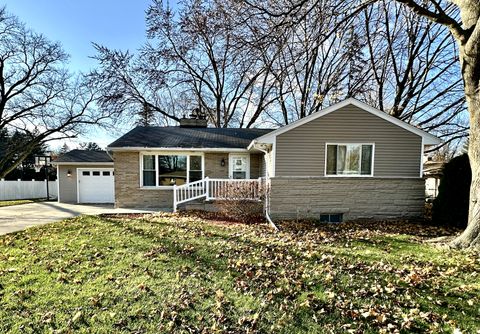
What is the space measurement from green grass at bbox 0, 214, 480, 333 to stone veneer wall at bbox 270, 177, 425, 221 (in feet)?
9.60

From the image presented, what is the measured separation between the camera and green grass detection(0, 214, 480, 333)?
3.01 metres

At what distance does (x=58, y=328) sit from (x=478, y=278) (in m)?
5.98

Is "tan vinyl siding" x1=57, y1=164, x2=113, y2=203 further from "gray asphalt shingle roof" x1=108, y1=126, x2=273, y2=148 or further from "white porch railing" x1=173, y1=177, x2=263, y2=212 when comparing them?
"white porch railing" x1=173, y1=177, x2=263, y2=212

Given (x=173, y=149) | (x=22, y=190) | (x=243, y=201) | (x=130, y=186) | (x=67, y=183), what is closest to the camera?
(x=243, y=201)

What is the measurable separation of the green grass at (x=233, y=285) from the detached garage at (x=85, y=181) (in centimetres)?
986

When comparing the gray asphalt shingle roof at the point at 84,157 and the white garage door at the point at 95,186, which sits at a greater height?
the gray asphalt shingle roof at the point at 84,157

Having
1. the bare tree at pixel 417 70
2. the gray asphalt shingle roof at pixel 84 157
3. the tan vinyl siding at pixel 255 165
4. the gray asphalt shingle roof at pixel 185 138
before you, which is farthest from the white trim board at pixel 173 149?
the bare tree at pixel 417 70

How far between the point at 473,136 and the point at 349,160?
4.00 m

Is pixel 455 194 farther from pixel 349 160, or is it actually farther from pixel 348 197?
pixel 349 160

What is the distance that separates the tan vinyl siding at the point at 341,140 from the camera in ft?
31.1

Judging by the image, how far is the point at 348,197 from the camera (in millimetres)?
9641

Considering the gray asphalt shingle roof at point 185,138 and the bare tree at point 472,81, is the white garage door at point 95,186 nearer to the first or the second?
the gray asphalt shingle roof at point 185,138

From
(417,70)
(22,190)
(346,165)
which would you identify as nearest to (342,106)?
(346,165)

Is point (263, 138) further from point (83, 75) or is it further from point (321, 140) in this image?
point (83, 75)
